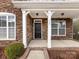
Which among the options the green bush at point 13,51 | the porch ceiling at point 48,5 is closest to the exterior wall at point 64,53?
the green bush at point 13,51

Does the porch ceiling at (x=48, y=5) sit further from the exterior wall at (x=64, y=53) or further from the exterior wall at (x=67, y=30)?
the exterior wall at (x=67, y=30)

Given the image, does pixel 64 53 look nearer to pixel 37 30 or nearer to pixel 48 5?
pixel 48 5

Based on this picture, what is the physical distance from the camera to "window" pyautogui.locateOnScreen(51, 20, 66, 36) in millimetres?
21797

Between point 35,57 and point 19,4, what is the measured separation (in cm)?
487

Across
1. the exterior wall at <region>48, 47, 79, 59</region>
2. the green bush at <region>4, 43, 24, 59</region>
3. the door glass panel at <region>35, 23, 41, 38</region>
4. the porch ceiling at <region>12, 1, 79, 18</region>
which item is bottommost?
the exterior wall at <region>48, 47, 79, 59</region>

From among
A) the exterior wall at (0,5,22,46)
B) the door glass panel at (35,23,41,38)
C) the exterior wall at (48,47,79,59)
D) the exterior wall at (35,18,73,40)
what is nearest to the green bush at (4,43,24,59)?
→ the exterior wall at (48,47,79,59)

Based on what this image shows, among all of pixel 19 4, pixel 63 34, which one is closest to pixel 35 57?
pixel 19 4

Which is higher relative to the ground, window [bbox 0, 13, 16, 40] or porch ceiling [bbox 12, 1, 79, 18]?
porch ceiling [bbox 12, 1, 79, 18]

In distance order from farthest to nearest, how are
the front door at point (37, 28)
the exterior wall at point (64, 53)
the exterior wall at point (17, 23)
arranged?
the front door at point (37, 28), the exterior wall at point (17, 23), the exterior wall at point (64, 53)

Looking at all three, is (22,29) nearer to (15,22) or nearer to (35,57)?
(15,22)

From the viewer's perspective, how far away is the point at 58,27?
21906 millimetres

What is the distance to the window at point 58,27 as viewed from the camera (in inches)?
858

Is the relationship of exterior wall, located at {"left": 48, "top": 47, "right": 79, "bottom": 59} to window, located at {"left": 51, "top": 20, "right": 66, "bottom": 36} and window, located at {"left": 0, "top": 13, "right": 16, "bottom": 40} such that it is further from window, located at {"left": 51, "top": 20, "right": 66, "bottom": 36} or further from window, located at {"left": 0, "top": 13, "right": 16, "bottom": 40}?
window, located at {"left": 51, "top": 20, "right": 66, "bottom": 36}

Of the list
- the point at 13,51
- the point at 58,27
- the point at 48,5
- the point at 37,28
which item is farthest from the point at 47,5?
the point at 37,28
